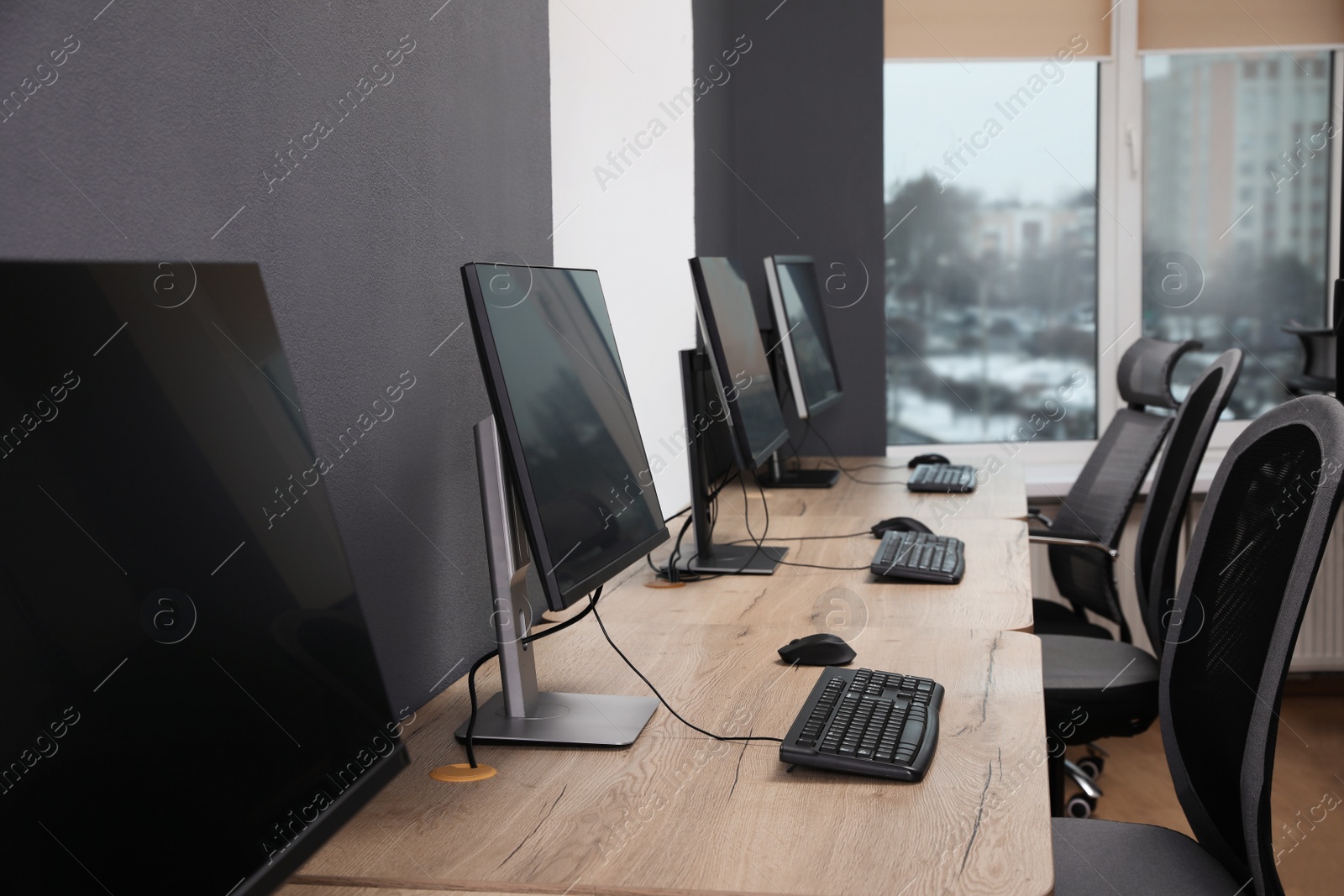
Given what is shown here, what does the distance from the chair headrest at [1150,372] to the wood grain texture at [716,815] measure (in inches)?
59.3

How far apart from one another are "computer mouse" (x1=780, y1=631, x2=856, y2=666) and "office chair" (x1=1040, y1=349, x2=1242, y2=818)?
0.77m

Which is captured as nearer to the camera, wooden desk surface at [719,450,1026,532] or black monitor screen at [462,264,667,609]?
black monitor screen at [462,264,667,609]

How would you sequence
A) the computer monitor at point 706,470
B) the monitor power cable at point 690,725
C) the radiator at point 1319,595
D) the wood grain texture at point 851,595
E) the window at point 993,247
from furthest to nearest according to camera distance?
the window at point 993,247 → the radiator at point 1319,595 → the computer monitor at point 706,470 → the wood grain texture at point 851,595 → the monitor power cable at point 690,725

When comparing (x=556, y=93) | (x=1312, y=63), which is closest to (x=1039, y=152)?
(x=1312, y=63)

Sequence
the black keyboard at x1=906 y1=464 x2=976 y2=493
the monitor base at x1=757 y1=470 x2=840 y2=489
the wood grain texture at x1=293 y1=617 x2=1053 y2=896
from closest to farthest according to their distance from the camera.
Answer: the wood grain texture at x1=293 y1=617 x2=1053 y2=896 → the black keyboard at x1=906 y1=464 x2=976 y2=493 → the monitor base at x1=757 y1=470 x2=840 y2=489

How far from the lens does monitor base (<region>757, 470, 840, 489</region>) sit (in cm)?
290

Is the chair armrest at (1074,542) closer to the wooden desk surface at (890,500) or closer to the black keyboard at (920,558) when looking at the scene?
the wooden desk surface at (890,500)

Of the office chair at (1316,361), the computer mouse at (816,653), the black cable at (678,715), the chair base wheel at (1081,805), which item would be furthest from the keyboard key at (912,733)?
the office chair at (1316,361)

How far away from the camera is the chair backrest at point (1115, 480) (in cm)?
251

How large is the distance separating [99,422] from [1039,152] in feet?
12.3

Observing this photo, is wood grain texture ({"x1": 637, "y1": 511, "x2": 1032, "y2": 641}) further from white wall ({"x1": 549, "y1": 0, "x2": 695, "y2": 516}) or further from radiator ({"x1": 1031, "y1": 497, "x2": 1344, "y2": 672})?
radiator ({"x1": 1031, "y1": 497, "x2": 1344, "y2": 672})

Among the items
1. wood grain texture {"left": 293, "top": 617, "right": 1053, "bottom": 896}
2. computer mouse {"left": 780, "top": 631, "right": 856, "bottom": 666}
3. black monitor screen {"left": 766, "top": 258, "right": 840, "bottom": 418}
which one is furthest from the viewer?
black monitor screen {"left": 766, "top": 258, "right": 840, "bottom": 418}

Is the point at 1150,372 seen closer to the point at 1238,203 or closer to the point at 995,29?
the point at 1238,203

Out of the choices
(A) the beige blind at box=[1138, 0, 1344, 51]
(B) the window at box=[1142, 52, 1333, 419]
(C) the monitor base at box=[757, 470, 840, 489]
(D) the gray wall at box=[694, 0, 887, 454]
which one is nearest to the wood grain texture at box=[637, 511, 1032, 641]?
(C) the monitor base at box=[757, 470, 840, 489]
